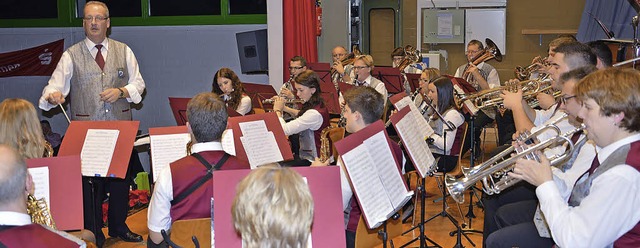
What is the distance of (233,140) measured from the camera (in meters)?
4.46

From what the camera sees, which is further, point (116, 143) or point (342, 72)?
point (342, 72)

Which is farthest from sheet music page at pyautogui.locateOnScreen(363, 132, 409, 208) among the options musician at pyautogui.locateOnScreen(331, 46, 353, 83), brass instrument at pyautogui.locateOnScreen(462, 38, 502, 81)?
musician at pyautogui.locateOnScreen(331, 46, 353, 83)

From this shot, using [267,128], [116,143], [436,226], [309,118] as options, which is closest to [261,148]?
[267,128]

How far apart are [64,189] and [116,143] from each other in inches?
37.7

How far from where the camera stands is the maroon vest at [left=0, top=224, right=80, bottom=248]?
242 cm

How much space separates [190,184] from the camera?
132 inches

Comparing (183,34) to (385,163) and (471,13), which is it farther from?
(385,163)

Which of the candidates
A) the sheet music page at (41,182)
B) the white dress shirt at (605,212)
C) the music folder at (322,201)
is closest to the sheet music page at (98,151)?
the sheet music page at (41,182)

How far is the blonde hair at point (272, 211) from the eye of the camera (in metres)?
2.05

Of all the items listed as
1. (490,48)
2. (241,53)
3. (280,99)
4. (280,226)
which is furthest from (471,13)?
(280,226)

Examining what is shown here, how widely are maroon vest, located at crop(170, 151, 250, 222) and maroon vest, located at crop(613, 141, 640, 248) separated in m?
1.78

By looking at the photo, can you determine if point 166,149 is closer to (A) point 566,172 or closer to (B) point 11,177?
(B) point 11,177

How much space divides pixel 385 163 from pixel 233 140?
1.33m

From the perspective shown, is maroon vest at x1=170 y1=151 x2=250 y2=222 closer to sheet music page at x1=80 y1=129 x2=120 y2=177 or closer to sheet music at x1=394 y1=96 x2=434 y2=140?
sheet music page at x1=80 y1=129 x2=120 y2=177
